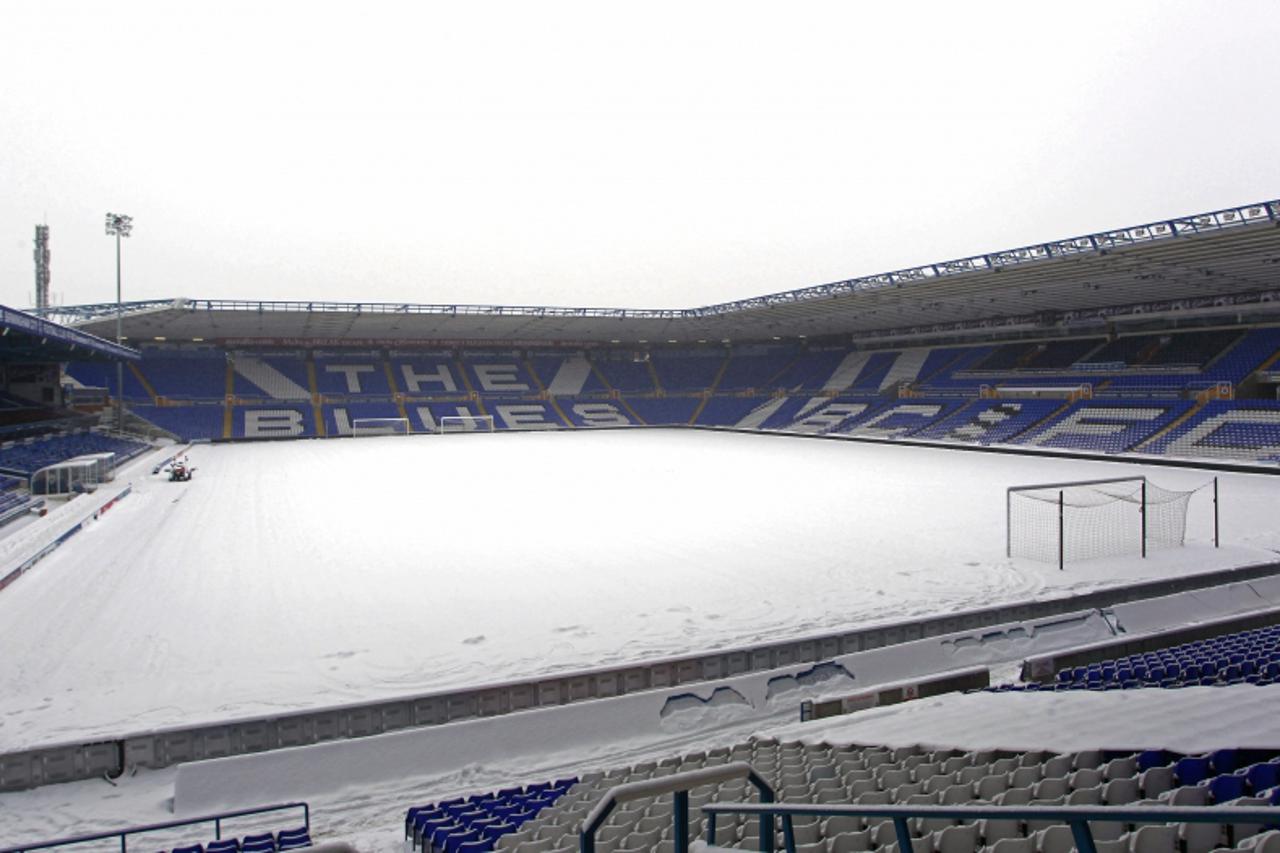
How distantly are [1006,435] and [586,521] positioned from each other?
22.9 meters

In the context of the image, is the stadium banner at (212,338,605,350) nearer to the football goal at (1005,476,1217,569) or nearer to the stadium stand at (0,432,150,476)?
the stadium stand at (0,432,150,476)

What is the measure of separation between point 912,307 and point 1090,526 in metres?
23.3

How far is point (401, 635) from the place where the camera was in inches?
388

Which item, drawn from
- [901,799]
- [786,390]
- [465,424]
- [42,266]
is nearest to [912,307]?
[786,390]

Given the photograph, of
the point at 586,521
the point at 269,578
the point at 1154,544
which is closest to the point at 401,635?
the point at 269,578

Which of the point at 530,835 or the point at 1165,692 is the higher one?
the point at 1165,692

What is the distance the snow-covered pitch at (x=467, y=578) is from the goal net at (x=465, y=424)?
897 inches

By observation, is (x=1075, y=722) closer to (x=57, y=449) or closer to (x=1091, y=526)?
(x=1091, y=526)

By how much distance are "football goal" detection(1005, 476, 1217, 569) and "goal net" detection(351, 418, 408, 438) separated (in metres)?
→ 35.3

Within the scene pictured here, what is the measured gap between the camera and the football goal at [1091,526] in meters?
13.7

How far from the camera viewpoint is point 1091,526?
51.5 ft

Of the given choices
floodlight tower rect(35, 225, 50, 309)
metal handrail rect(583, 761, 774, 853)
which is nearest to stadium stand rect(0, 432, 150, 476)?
metal handrail rect(583, 761, 774, 853)

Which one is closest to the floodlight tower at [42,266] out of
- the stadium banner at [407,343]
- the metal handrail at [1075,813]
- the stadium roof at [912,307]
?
the stadium roof at [912,307]

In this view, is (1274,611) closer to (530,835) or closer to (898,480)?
(530,835)
